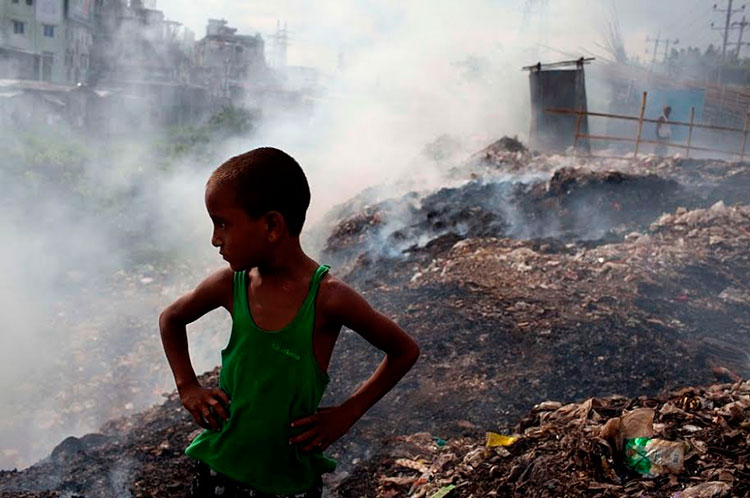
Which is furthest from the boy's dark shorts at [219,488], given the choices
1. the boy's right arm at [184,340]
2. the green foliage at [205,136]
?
the green foliage at [205,136]

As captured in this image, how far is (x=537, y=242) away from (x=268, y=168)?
644 cm

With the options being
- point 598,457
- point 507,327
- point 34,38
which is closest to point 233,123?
point 34,38

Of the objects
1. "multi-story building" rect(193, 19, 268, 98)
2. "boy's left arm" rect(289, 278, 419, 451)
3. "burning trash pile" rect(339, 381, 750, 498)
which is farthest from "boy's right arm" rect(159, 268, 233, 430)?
"multi-story building" rect(193, 19, 268, 98)

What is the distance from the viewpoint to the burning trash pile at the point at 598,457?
244 centimetres

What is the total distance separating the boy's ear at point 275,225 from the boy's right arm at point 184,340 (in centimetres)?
16

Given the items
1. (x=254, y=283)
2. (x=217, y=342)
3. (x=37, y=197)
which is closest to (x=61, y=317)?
(x=217, y=342)

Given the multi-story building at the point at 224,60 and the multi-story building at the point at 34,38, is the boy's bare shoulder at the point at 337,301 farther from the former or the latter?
the multi-story building at the point at 224,60

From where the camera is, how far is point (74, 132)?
76.3 ft

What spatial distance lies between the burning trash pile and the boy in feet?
4.12

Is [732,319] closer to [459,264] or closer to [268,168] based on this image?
[459,264]

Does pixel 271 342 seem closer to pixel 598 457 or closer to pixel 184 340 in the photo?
pixel 184 340

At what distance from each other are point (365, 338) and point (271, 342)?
0.21m

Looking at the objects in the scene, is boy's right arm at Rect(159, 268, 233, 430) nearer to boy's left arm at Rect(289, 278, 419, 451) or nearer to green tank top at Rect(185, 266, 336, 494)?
green tank top at Rect(185, 266, 336, 494)

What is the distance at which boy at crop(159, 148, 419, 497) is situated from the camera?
1527 millimetres
